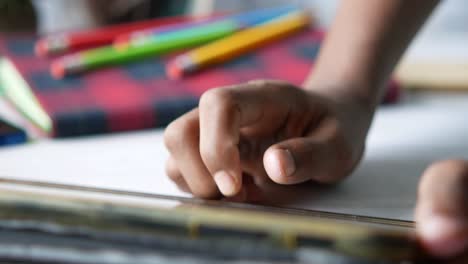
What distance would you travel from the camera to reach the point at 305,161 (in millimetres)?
333

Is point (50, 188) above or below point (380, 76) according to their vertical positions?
below

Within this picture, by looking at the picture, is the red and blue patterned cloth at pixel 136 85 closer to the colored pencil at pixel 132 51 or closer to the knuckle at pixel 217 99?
the colored pencil at pixel 132 51

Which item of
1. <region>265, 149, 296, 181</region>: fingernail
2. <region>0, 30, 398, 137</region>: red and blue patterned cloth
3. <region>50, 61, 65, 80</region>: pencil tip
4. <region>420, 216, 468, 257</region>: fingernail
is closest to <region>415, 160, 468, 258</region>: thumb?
<region>420, 216, 468, 257</region>: fingernail

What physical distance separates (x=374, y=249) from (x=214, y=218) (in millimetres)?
42

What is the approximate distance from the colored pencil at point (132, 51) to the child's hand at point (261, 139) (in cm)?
23

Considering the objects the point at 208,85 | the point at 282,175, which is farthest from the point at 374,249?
the point at 208,85

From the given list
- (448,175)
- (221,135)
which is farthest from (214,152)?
(448,175)

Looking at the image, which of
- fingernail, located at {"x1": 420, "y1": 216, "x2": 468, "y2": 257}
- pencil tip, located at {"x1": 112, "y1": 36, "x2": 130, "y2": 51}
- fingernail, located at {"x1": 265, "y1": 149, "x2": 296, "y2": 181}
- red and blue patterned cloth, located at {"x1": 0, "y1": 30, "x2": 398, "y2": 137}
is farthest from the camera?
pencil tip, located at {"x1": 112, "y1": 36, "x2": 130, "y2": 51}

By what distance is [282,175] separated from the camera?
0.31m

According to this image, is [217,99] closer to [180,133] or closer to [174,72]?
[180,133]

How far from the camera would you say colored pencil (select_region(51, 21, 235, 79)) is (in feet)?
1.83

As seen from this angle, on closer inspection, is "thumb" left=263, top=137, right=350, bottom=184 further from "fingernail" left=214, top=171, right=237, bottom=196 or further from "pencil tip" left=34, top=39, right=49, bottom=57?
"pencil tip" left=34, top=39, right=49, bottom=57

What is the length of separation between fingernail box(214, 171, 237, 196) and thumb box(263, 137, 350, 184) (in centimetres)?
2

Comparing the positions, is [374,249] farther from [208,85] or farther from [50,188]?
[208,85]
